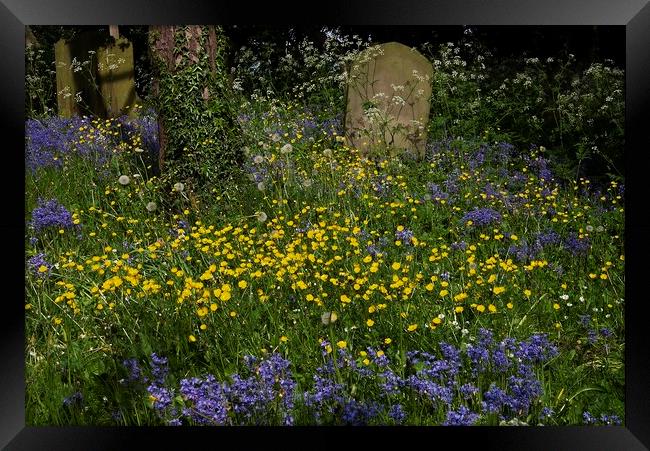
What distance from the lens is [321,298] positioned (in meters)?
3.29

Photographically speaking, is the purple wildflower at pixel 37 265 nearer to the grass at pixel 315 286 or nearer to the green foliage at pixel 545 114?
the grass at pixel 315 286

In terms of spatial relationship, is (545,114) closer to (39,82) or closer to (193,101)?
(193,101)

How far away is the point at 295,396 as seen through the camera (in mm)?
2641

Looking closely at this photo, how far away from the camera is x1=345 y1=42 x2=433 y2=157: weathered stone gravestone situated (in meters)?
5.63

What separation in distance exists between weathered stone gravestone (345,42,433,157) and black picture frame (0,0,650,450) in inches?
127

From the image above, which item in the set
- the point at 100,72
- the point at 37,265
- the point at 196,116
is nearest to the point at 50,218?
the point at 37,265

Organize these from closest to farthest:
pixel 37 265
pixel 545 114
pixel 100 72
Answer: pixel 37 265, pixel 545 114, pixel 100 72

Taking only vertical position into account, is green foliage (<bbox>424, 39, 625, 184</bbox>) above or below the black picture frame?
above

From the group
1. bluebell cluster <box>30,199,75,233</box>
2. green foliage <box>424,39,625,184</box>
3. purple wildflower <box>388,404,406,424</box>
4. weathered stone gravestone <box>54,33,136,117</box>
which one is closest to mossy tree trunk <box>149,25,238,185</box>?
bluebell cluster <box>30,199,75,233</box>

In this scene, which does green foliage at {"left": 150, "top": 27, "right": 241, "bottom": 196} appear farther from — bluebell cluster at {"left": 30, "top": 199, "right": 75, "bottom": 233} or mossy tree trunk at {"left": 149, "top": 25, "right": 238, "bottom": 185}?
bluebell cluster at {"left": 30, "top": 199, "right": 75, "bottom": 233}

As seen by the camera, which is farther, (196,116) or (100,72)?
(100,72)
